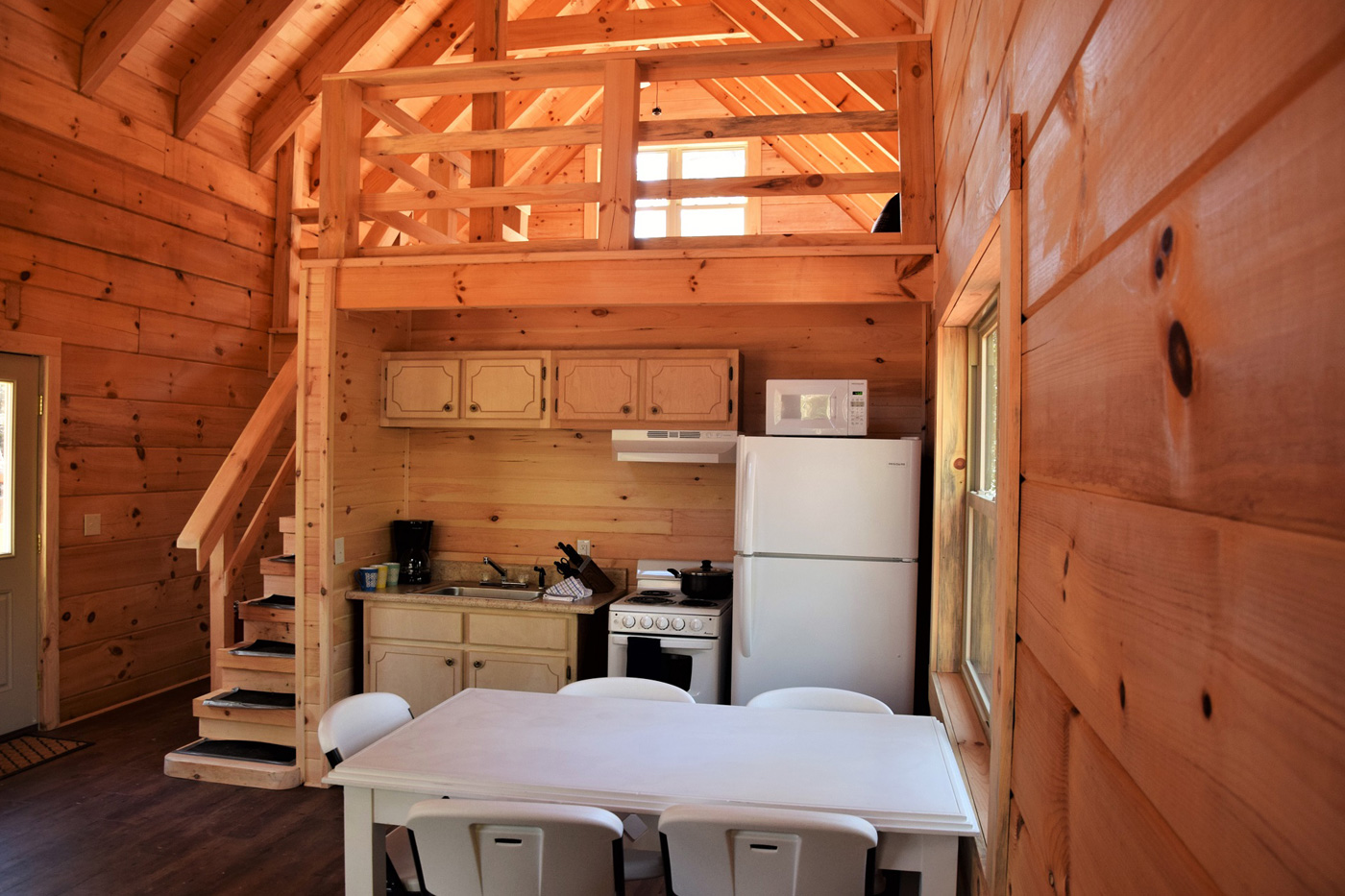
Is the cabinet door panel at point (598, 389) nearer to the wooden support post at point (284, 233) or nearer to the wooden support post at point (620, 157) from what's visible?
the wooden support post at point (620, 157)

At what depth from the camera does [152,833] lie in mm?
3594

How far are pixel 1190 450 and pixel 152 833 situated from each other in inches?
164

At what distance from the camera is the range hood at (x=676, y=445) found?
14.0ft

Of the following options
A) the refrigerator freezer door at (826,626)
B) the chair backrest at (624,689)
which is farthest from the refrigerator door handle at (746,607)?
the chair backrest at (624,689)

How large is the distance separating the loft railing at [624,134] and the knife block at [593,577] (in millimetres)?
1617

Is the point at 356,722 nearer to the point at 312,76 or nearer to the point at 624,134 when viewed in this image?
the point at 624,134

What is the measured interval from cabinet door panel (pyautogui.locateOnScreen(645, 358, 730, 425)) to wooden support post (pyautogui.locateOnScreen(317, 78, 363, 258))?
163cm

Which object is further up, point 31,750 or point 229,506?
point 229,506

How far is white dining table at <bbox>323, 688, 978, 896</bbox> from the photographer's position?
2.02 m

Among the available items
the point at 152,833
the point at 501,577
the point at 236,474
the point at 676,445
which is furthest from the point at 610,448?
the point at 152,833

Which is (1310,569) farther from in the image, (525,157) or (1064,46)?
(525,157)

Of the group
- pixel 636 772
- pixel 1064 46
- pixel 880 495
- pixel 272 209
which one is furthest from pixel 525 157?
pixel 1064 46

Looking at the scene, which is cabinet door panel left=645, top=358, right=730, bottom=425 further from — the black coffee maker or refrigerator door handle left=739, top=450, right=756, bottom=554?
the black coffee maker

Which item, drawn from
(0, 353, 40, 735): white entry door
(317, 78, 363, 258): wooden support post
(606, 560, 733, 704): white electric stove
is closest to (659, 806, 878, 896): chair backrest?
(606, 560, 733, 704): white electric stove
